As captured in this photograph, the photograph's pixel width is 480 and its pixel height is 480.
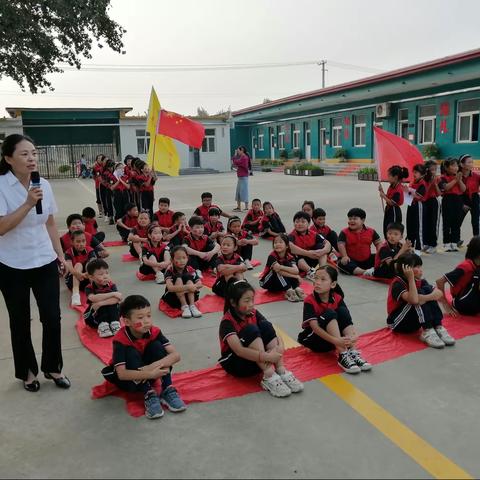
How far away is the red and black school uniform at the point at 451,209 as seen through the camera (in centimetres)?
711

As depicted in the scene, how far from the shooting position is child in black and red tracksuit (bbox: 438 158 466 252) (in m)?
7.05

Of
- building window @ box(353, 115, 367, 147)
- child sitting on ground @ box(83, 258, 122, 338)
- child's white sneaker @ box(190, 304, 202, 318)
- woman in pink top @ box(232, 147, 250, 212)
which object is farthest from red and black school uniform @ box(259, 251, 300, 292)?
building window @ box(353, 115, 367, 147)

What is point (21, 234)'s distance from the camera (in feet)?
9.47

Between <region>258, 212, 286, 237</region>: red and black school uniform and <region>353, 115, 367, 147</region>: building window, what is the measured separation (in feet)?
56.6

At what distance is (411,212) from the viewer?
694 cm

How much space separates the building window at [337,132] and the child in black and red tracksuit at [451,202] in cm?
1955

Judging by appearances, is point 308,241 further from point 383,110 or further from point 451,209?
point 383,110

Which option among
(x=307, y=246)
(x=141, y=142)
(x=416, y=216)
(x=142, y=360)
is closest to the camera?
(x=142, y=360)

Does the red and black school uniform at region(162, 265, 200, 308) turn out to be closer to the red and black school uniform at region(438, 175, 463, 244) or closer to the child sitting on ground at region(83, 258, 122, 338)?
the child sitting on ground at region(83, 258, 122, 338)

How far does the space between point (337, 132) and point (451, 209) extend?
20134 mm

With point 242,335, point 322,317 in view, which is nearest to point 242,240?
point 322,317

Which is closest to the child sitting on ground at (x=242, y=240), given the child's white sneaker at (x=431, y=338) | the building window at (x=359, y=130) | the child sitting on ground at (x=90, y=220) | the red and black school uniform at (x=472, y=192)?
the child sitting on ground at (x=90, y=220)

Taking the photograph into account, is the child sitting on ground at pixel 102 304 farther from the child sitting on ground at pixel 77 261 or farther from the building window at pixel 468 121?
the building window at pixel 468 121

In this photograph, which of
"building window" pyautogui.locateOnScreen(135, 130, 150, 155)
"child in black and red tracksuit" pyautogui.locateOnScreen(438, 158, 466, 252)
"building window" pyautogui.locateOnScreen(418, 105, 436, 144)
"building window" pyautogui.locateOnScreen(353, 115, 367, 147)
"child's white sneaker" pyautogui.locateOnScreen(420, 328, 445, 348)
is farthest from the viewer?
"building window" pyautogui.locateOnScreen(135, 130, 150, 155)
